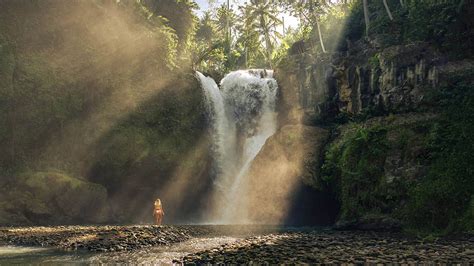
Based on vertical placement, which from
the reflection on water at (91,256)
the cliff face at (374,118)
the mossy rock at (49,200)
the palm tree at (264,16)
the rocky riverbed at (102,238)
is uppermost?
the palm tree at (264,16)

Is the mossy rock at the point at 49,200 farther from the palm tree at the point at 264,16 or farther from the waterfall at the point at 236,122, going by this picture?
the palm tree at the point at 264,16

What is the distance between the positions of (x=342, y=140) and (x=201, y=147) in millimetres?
14320

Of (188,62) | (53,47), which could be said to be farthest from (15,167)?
(188,62)

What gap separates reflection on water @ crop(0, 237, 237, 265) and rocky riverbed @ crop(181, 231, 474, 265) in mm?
1622

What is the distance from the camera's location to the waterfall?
38.8 meters

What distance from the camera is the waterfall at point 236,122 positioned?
38.8 metres

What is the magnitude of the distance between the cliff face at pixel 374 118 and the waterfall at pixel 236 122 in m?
2.63

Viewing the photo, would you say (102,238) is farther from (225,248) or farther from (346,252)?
(346,252)

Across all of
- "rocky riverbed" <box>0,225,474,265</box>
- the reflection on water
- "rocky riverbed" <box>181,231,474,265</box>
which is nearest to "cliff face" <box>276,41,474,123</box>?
"rocky riverbed" <box>0,225,474,265</box>

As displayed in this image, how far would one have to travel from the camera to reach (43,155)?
108 feet

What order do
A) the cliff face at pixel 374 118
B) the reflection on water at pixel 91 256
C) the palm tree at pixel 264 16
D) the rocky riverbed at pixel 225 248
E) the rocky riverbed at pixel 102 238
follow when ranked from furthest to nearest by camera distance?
1. the palm tree at pixel 264 16
2. the cliff face at pixel 374 118
3. the rocky riverbed at pixel 102 238
4. the reflection on water at pixel 91 256
5. the rocky riverbed at pixel 225 248

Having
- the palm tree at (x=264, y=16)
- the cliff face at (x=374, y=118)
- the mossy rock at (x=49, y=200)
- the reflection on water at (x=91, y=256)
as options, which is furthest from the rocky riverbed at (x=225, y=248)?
the palm tree at (x=264, y=16)

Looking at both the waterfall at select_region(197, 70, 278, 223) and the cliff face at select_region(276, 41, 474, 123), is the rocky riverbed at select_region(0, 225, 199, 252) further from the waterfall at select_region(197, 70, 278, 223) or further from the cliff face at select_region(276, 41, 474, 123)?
the cliff face at select_region(276, 41, 474, 123)

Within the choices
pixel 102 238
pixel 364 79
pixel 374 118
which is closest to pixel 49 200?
pixel 102 238
